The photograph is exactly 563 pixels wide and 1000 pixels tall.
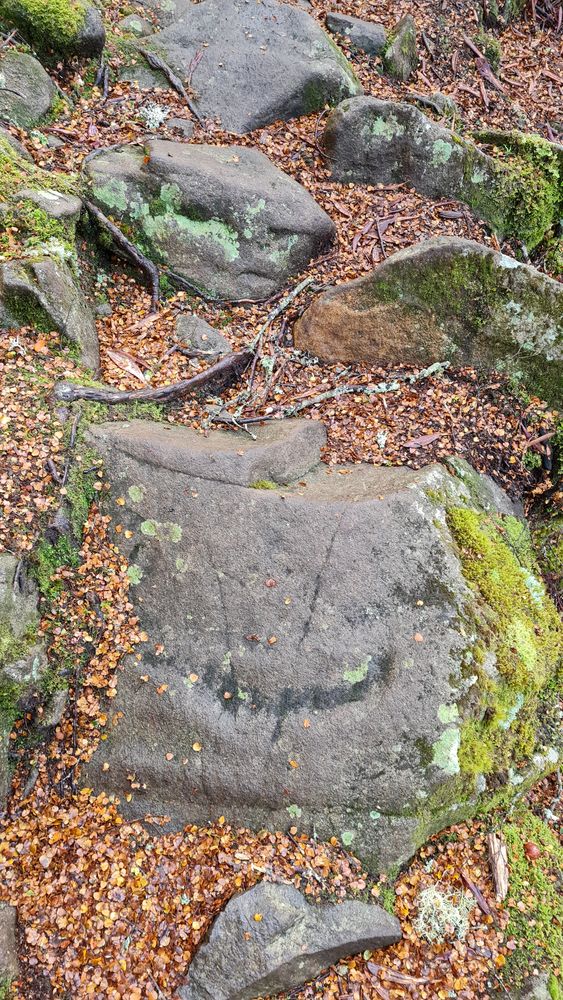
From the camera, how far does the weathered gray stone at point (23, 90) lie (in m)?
6.42

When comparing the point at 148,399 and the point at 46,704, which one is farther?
the point at 148,399

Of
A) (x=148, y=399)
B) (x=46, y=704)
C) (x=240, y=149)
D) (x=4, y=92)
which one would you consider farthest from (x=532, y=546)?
(x=4, y=92)

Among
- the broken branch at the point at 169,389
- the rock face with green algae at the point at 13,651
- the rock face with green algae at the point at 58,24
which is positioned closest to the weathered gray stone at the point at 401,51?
the rock face with green algae at the point at 58,24

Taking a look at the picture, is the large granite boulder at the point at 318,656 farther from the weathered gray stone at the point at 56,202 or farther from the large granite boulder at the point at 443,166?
the large granite boulder at the point at 443,166

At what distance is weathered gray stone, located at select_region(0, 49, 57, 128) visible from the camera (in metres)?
6.42

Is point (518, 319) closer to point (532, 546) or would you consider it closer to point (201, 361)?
point (532, 546)

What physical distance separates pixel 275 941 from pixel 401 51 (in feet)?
35.7

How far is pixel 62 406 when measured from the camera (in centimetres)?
497

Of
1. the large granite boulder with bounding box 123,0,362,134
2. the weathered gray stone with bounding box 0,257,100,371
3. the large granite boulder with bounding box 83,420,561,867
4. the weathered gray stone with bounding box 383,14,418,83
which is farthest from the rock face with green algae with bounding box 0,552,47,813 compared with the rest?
the weathered gray stone with bounding box 383,14,418,83

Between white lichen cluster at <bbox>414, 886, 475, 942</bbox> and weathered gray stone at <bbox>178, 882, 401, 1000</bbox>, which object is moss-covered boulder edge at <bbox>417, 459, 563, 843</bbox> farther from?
weathered gray stone at <bbox>178, 882, 401, 1000</bbox>

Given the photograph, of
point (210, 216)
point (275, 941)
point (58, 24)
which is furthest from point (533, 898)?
point (58, 24)

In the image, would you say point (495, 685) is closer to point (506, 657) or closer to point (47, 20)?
point (506, 657)

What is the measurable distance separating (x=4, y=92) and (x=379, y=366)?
500 cm

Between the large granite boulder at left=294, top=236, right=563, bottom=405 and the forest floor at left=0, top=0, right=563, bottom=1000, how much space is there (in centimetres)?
25
